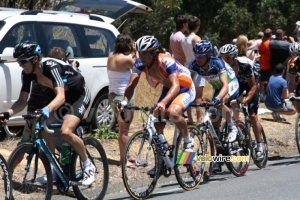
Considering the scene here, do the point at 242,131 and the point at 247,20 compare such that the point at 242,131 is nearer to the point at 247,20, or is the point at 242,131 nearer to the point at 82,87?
the point at 82,87

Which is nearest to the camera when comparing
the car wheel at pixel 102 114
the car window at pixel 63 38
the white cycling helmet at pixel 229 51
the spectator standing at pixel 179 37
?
the white cycling helmet at pixel 229 51

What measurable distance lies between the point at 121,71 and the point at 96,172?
2.38m

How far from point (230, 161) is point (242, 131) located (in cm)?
65

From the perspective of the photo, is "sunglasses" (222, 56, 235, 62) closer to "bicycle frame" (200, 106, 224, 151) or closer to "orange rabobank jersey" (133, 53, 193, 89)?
"bicycle frame" (200, 106, 224, 151)

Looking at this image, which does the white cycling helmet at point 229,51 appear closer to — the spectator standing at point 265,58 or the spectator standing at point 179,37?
the spectator standing at point 179,37

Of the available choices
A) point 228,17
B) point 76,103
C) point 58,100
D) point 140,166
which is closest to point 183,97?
point 140,166

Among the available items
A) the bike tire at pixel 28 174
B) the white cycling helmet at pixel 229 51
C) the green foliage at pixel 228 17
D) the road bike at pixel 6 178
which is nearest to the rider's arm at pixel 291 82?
the white cycling helmet at pixel 229 51

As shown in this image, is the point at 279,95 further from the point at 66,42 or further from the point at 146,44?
the point at 146,44

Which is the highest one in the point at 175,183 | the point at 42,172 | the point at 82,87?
the point at 82,87

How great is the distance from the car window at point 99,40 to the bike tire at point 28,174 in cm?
477

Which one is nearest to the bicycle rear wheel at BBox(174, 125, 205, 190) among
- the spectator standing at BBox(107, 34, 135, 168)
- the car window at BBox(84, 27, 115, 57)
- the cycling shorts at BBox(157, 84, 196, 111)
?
the cycling shorts at BBox(157, 84, 196, 111)

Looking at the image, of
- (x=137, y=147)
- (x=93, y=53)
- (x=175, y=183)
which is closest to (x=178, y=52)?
(x=93, y=53)

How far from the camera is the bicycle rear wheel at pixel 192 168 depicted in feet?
33.2

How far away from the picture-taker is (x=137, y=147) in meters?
9.40
